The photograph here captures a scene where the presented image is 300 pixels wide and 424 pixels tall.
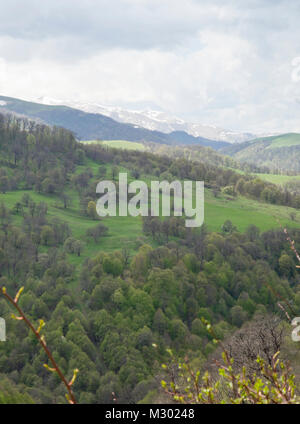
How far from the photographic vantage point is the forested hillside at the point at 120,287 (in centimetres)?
5725

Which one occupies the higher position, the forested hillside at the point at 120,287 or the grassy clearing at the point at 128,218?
the grassy clearing at the point at 128,218

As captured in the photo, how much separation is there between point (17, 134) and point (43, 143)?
13453 mm

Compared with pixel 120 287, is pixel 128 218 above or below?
above

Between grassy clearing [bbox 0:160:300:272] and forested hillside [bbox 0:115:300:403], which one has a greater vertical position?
grassy clearing [bbox 0:160:300:272]

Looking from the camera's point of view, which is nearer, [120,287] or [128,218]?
[120,287]

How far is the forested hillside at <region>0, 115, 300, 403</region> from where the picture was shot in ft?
188

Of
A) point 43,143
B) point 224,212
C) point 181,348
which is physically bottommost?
point 181,348

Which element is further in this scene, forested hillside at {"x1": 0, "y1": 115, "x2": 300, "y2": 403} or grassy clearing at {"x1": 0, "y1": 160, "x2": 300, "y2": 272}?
grassy clearing at {"x1": 0, "y1": 160, "x2": 300, "y2": 272}

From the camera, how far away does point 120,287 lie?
76250 mm

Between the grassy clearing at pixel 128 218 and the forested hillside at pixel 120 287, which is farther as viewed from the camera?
the grassy clearing at pixel 128 218
